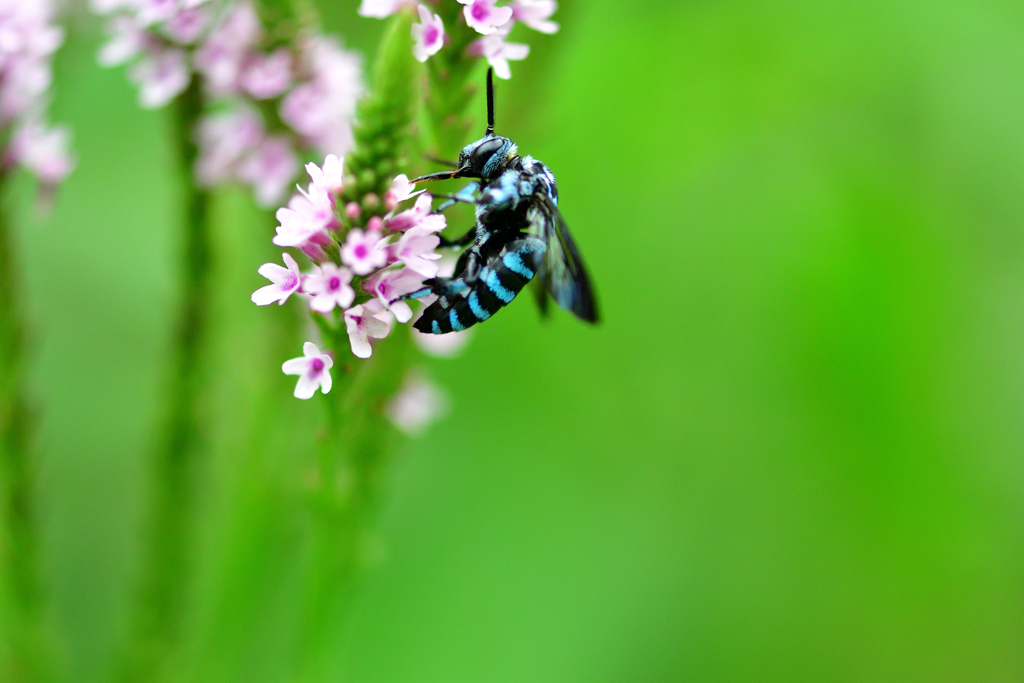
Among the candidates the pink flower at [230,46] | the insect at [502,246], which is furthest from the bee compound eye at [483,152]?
the pink flower at [230,46]

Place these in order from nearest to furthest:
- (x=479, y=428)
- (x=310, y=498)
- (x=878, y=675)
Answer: (x=310, y=498)
(x=878, y=675)
(x=479, y=428)

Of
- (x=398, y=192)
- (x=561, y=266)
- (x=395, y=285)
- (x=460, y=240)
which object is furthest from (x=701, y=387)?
(x=398, y=192)

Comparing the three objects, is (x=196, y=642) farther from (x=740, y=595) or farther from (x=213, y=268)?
(x=740, y=595)

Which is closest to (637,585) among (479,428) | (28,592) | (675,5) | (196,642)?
(479,428)

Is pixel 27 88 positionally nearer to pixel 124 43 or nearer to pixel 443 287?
pixel 124 43

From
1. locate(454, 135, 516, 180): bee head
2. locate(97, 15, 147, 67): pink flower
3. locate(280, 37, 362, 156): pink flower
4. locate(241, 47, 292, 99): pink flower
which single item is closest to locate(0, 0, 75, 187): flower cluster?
locate(97, 15, 147, 67): pink flower
